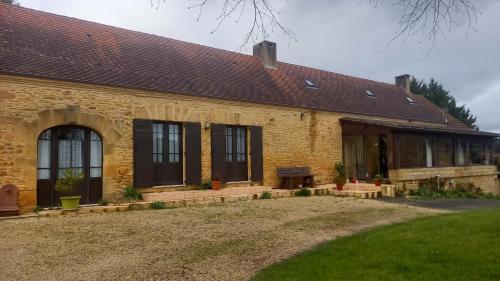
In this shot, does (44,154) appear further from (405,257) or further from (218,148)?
(405,257)

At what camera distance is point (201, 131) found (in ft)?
42.6

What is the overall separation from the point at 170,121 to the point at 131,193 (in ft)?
8.52

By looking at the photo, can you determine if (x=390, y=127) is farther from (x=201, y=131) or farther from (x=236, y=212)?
(x=236, y=212)

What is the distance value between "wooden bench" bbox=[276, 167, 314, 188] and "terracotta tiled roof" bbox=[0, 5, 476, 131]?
2576 millimetres

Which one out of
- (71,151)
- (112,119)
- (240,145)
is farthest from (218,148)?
(71,151)

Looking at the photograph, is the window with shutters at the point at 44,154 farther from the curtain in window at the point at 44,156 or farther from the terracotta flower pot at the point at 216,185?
the terracotta flower pot at the point at 216,185

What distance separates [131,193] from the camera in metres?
11.2

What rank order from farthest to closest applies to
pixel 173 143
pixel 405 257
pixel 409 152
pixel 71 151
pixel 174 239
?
pixel 409 152 → pixel 173 143 → pixel 71 151 → pixel 174 239 → pixel 405 257

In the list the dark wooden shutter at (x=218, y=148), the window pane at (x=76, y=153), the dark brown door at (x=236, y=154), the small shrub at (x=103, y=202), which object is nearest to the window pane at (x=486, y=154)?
the dark brown door at (x=236, y=154)

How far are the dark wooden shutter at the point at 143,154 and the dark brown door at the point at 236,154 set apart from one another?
294 centimetres

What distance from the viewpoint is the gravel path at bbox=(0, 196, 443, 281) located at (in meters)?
4.96

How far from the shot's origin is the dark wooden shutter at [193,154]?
1254cm

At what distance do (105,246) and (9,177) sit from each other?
490 centimetres

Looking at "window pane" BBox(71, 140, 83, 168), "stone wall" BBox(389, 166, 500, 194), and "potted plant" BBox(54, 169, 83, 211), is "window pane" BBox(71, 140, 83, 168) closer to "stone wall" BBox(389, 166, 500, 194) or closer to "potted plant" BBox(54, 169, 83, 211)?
"potted plant" BBox(54, 169, 83, 211)
